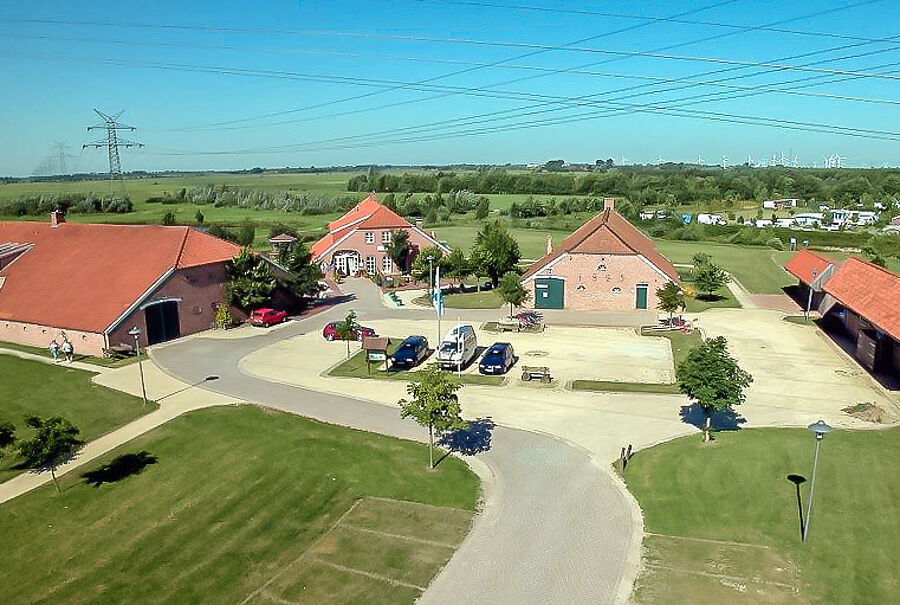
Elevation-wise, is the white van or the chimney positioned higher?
the chimney

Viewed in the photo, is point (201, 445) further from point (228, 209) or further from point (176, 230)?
point (228, 209)

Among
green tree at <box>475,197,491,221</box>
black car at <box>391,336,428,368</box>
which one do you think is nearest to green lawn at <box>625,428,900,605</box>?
black car at <box>391,336,428,368</box>

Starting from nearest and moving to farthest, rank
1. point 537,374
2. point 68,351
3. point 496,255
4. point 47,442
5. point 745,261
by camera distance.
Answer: point 47,442
point 537,374
point 68,351
point 496,255
point 745,261

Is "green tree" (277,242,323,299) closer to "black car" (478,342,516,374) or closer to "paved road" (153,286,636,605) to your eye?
"paved road" (153,286,636,605)

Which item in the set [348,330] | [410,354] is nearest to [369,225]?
[348,330]

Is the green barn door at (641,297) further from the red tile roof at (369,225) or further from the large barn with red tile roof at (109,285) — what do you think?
the large barn with red tile roof at (109,285)

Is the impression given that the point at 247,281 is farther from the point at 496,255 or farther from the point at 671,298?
the point at 671,298
